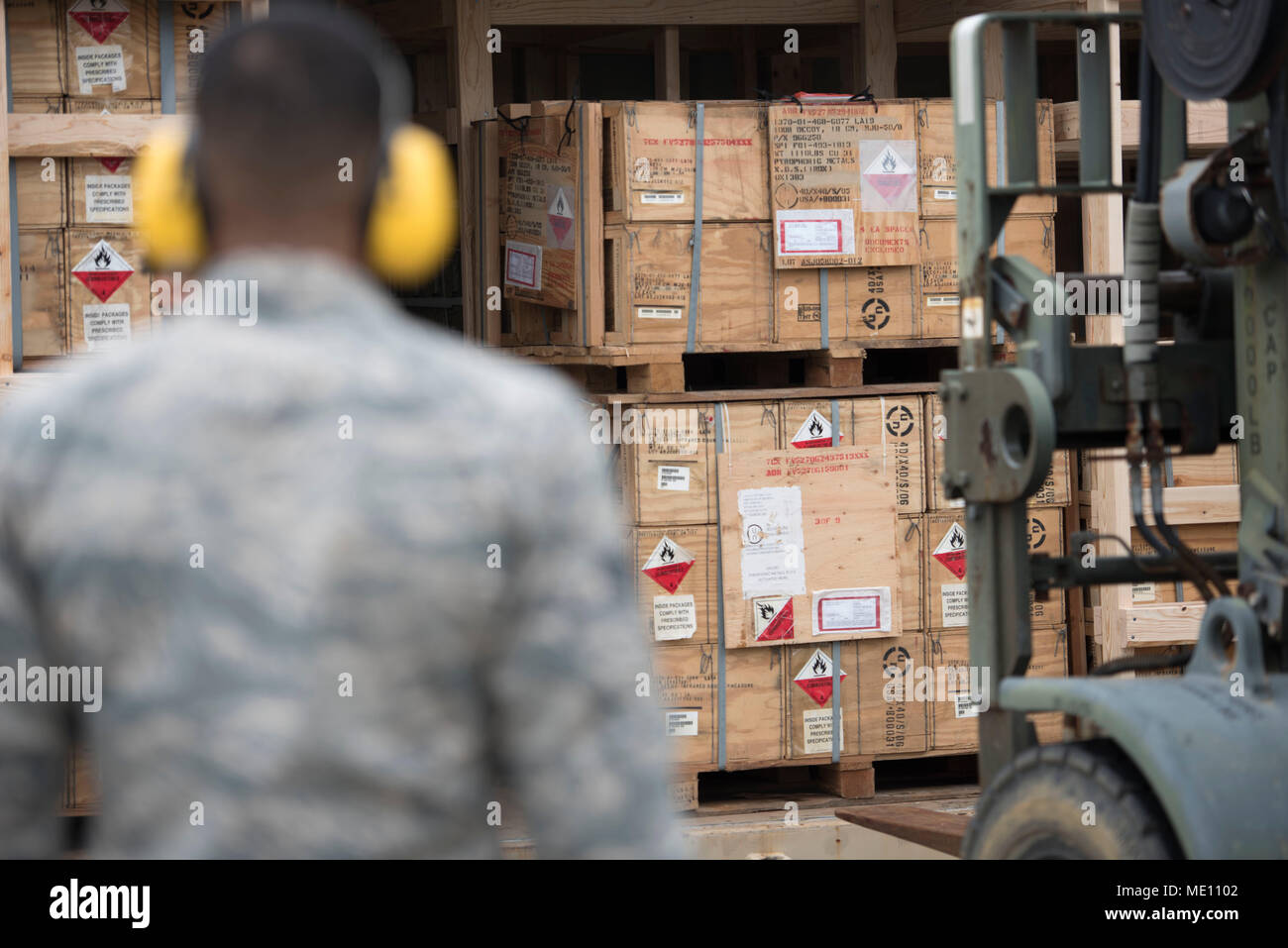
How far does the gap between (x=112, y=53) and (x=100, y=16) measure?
0.47 feet

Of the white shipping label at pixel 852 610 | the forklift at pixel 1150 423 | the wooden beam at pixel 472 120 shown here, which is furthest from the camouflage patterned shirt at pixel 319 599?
the wooden beam at pixel 472 120

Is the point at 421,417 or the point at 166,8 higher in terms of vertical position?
the point at 166,8

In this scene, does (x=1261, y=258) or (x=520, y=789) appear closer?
(x=520, y=789)

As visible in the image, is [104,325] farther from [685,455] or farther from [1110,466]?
[1110,466]

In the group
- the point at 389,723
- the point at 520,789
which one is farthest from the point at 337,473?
the point at 520,789

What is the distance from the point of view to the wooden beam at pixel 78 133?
6.04m

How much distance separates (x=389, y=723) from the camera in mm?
1531

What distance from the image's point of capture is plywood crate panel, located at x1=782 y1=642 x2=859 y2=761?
689 centimetres

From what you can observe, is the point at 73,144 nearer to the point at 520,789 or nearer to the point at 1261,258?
the point at 1261,258

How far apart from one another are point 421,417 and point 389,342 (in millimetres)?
96

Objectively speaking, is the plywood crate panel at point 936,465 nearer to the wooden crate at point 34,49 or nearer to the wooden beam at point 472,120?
the wooden beam at point 472,120

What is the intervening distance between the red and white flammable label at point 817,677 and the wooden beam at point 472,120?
208cm

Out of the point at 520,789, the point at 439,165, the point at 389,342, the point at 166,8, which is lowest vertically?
the point at 520,789

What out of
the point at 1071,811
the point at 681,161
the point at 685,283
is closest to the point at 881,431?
the point at 685,283
